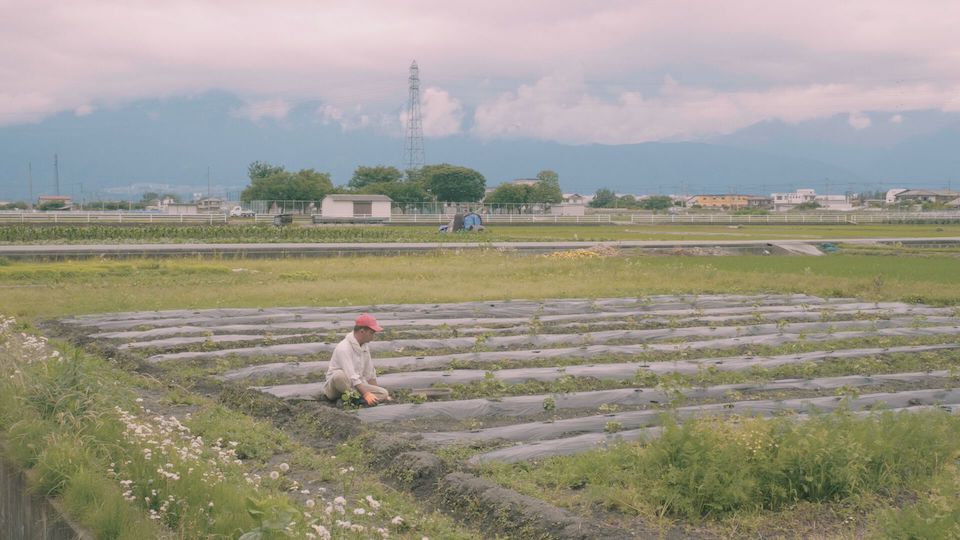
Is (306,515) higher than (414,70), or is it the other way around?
(414,70)

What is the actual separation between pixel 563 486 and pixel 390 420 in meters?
2.87

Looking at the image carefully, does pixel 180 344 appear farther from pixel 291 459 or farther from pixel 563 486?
pixel 563 486

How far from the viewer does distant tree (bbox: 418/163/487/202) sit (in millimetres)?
107000

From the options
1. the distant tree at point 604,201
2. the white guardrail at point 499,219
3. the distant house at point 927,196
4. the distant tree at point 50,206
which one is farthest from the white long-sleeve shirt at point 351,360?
the distant house at point 927,196

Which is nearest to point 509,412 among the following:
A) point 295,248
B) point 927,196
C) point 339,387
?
point 339,387

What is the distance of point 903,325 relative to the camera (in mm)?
17062

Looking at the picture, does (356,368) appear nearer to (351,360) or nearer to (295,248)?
(351,360)

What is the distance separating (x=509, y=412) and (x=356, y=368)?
1.82 m

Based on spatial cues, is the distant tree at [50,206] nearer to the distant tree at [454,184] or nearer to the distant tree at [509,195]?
the distant tree at [454,184]

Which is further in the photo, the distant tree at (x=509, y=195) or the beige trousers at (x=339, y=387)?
the distant tree at (x=509, y=195)

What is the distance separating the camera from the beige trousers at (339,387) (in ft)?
34.0

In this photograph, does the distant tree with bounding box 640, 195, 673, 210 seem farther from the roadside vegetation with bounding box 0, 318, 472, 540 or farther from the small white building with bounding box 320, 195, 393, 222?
the roadside vegetation with bounding box 0, 318, 472, 540

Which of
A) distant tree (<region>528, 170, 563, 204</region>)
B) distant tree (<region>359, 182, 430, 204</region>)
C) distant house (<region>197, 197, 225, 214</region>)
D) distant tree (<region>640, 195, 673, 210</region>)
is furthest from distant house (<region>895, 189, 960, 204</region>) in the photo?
distant house (<region>197, 197, 225, 214</region>)

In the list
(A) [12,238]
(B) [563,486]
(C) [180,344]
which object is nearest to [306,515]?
(B) [563,486]
